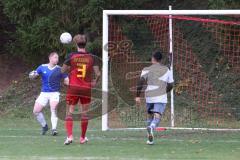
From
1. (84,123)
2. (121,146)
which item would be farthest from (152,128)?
(84,123)

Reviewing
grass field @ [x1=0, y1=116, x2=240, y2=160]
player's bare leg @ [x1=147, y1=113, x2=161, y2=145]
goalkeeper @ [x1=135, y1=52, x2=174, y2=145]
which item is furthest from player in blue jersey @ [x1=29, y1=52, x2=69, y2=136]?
player's bare leg @ [x1=147, y1=113, x2=161, y2=145]

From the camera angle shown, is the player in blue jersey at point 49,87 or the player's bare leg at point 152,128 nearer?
the player's bare leg at point 152,128

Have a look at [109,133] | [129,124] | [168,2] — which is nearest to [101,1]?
[168,2]

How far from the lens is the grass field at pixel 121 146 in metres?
11.4

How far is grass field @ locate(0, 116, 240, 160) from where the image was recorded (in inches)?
448

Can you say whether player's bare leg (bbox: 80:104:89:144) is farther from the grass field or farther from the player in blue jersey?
the player in blue jersey

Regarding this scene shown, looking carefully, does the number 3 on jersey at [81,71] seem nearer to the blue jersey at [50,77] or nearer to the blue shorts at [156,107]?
the blue shorts at [156,107]

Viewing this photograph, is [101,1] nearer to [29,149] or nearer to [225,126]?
[225,126]

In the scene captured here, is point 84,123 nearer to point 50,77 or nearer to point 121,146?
point 121,146

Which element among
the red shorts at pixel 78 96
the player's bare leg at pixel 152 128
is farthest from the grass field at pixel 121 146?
the red shorts at pixel 78 96

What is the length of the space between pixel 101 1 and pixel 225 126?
616 centimetres

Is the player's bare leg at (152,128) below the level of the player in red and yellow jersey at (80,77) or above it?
below

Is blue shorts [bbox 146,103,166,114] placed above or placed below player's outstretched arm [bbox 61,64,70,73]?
below

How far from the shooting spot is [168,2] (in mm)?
23328
